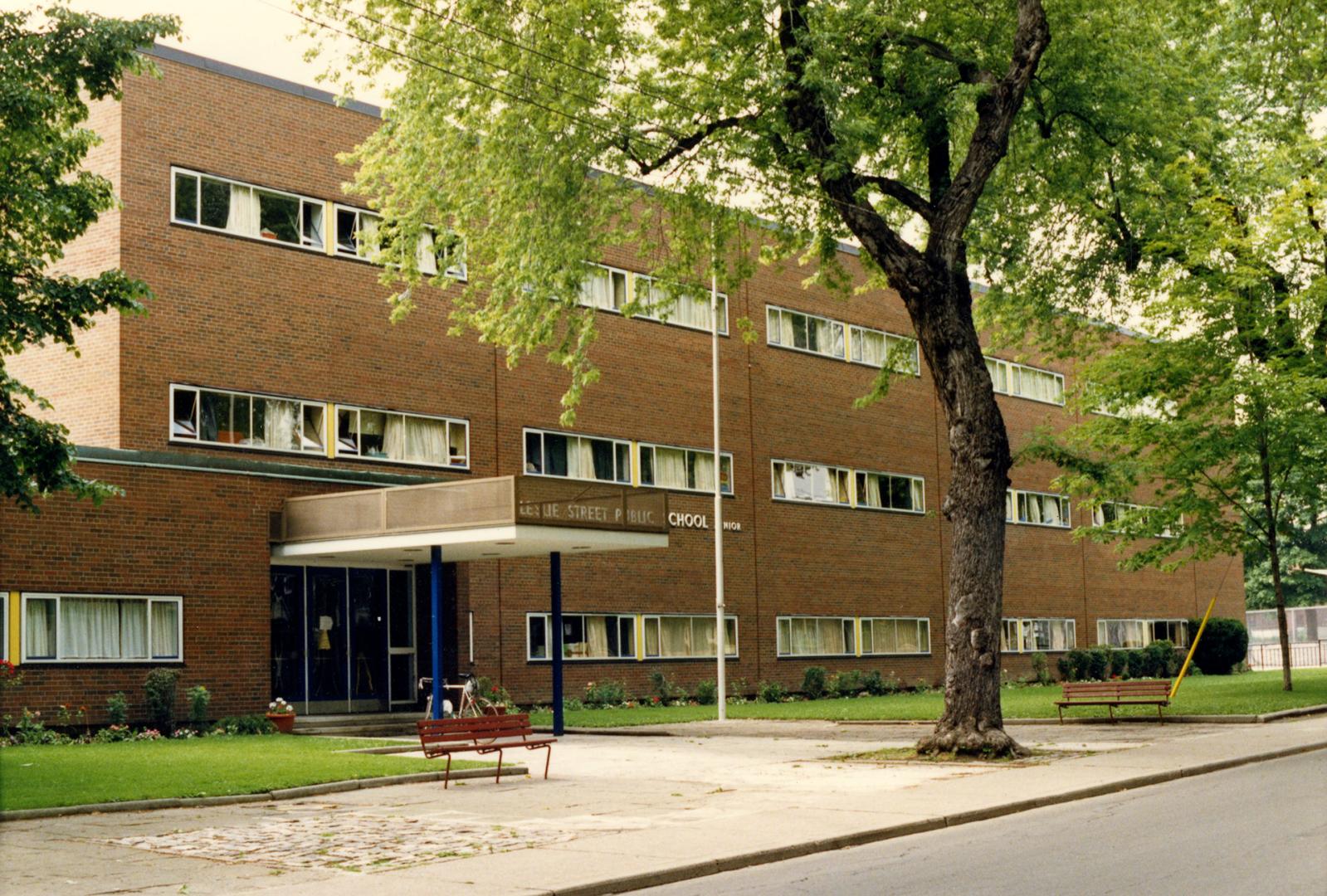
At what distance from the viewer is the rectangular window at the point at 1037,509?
50.1 m

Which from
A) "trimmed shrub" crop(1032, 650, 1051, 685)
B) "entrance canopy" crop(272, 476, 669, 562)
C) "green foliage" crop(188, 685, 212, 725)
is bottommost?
"trimmed shrub" crop(1032, 650, 1051, 685)

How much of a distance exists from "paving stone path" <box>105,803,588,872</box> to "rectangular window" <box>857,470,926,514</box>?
100ft

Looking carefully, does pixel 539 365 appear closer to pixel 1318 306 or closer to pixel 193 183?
pixel 193 183

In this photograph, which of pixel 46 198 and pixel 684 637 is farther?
pixel 684 637

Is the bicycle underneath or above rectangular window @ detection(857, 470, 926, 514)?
underneath

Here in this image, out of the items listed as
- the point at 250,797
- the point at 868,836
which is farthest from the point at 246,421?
the point at 868,836

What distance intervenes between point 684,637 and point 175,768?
66.0 feet

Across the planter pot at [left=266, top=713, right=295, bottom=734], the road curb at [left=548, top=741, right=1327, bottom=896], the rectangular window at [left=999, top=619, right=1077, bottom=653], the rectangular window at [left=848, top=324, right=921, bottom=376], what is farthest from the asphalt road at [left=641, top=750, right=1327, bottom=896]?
the rectangular window at [left=999, top=619, right=1077, bottom=653]

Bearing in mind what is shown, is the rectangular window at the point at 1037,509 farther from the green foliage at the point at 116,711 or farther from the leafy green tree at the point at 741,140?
the green foliage at the point at 116,711

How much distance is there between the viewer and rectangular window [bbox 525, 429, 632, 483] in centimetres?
3381

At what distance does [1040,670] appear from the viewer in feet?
160

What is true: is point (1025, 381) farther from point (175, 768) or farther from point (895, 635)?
point (175, 768)

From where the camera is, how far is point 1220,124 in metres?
30.0

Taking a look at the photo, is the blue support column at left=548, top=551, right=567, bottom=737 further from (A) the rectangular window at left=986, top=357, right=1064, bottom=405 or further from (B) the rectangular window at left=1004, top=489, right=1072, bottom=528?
(A) the rectangular window at left=986, top=357, right=1064, bottom=405
